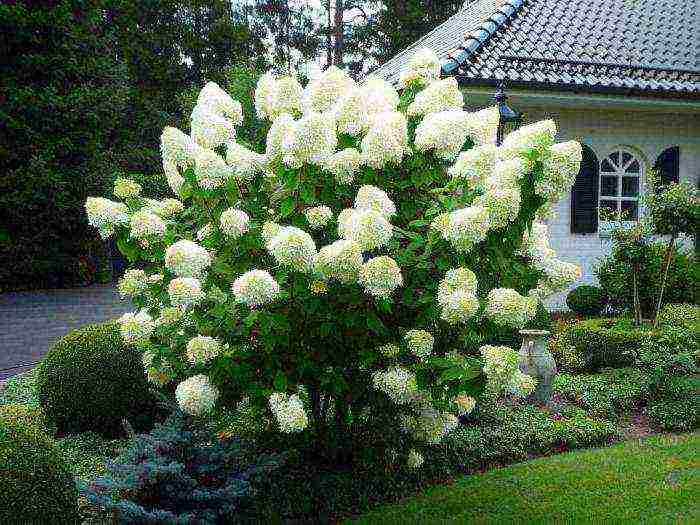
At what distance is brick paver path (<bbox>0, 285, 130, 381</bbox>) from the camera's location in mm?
10258

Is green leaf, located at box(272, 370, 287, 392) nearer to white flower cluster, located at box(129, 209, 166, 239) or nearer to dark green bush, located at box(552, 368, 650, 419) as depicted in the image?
white flower cluster, located at box(129, 209, 166, 239)

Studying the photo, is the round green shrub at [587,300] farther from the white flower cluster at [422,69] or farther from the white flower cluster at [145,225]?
the white flower cluster at [145,225]

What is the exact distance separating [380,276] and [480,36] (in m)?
8.68

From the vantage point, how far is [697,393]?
6.86 metres

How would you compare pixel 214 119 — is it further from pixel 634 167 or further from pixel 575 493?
pixel 634 167

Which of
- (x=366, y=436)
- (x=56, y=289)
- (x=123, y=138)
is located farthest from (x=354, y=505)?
(x=123, y=138)

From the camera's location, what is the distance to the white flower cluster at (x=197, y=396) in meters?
4.14

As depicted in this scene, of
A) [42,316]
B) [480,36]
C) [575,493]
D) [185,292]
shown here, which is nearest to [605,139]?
[480,36]

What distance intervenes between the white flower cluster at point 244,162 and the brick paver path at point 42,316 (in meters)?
5.97

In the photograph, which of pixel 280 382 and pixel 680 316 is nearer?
pixel 280 382

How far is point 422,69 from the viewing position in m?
4.80

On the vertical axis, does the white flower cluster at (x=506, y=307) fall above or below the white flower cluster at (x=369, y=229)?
below

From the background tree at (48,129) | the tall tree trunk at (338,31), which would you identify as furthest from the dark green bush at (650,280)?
the tall tree trunk at (338,31)

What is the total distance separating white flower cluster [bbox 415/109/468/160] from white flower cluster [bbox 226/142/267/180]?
876mm
